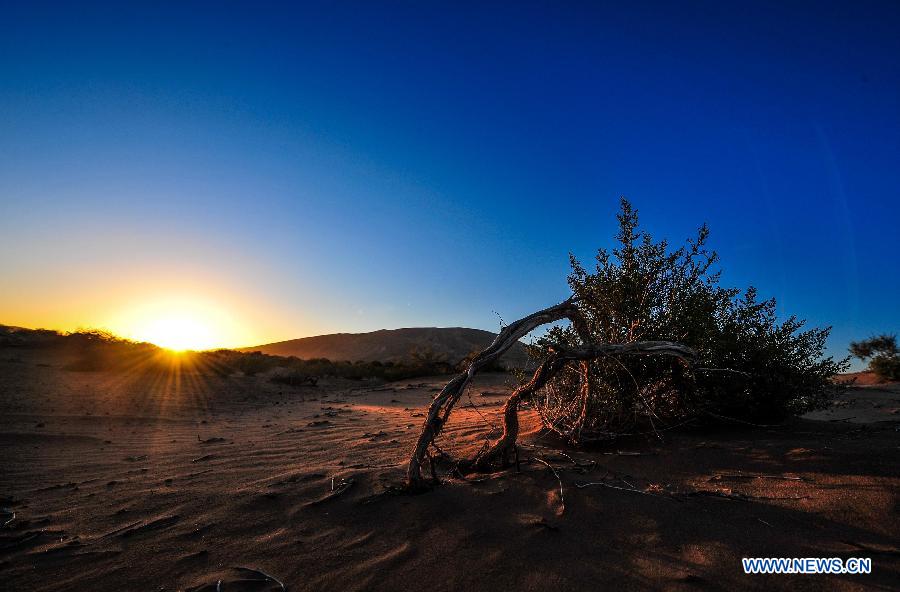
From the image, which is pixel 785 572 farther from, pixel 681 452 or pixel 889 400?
pixel 889 400

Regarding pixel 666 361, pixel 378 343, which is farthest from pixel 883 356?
pixel 378 343

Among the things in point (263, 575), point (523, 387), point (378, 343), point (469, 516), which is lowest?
point (263, 575)

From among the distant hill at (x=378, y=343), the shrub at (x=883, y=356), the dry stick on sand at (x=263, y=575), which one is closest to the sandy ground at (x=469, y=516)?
the dry stick on sand at (x=263, y=575)

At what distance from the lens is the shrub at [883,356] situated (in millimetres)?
14211

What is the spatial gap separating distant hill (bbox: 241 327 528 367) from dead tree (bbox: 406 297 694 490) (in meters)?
36.5

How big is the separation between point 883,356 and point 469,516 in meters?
18.6

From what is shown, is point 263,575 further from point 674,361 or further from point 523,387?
point 674,361

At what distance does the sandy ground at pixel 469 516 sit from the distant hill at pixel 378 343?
35.9m

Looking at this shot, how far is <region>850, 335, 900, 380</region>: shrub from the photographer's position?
46.6 ft

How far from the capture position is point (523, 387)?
377cm

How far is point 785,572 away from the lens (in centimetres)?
217

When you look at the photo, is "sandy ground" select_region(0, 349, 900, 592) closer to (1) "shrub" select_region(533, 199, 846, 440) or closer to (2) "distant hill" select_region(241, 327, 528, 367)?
(1) "shrub" select_region(533, 199, 846, 440)

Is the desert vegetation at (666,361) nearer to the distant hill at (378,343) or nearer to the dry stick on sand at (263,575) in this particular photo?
the dry stick on sand at (263,575)

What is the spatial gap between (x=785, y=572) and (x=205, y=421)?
934 centimetres
